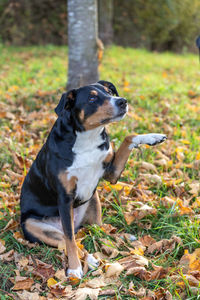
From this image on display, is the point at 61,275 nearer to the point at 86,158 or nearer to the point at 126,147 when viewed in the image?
the point at 86,158

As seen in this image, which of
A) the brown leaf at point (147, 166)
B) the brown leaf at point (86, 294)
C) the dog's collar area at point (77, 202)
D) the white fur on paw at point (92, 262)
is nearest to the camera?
the brown leaf at point (86, 294)

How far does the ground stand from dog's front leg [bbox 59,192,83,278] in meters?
0.10

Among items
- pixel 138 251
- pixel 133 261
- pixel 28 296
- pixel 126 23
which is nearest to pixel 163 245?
pixel 138 251

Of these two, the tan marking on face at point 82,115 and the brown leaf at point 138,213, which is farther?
the brown leaf at point 138,213

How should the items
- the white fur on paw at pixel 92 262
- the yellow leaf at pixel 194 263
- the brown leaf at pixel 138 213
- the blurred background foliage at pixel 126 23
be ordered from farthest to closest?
1. the blurred background foliage at pixel 126 23
2. the brown leaf at pixel 138 213
3. the white fur on paw at pixel 92 262
4. the yellow leaf at pixel 194 263

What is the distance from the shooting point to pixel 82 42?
19.9 feet

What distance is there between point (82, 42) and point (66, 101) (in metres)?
3.59

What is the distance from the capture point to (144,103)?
620 cm

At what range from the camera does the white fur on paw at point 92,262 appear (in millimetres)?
2965

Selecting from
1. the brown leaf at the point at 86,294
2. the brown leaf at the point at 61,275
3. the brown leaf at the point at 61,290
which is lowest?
the brown leaf at the point at 61,275

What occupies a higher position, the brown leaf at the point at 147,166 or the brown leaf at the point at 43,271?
the brown leaf at the point at 147,166

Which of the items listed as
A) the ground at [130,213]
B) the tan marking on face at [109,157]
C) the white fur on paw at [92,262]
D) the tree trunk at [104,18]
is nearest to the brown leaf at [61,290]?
the ground at [130,213]

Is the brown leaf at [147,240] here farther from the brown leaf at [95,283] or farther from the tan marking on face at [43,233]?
the tan marking on face at [43,233]

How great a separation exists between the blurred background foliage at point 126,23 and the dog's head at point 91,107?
9457mm
